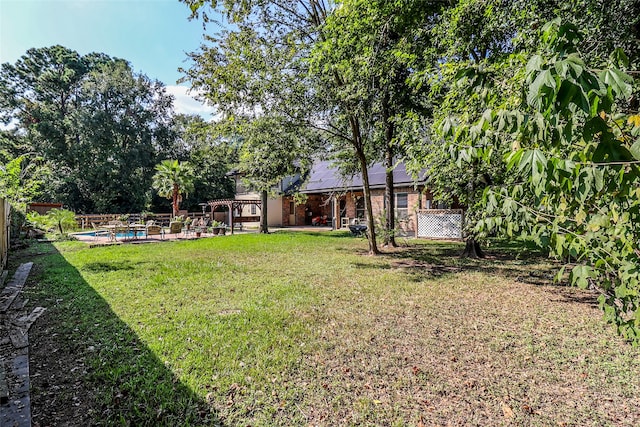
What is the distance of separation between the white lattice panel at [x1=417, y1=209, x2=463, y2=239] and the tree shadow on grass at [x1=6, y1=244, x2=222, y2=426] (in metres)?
14.3

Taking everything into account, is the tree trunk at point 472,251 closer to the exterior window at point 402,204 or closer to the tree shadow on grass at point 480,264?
the tree shadow on grass at point 480,264

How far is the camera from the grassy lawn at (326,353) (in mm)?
2900

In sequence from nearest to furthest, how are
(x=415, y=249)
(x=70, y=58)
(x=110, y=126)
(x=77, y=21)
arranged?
(x=77, y=21) → (x=415, y=249) → (x=110, y=126) → (x=70, y=58)

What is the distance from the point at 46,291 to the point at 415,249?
439 inches

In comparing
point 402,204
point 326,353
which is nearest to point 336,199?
point 402,204

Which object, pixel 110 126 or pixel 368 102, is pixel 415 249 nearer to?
pixel 368 102

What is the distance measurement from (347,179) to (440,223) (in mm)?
5076

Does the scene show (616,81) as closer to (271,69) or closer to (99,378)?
(99,378)

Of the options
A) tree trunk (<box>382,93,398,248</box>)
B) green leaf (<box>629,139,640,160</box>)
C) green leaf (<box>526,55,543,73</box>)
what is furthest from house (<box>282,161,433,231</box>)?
green leaf (<box>526,55,543,73</box>)

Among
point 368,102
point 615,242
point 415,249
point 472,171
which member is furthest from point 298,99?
point 615,242

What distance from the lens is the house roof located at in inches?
716

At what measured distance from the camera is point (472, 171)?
8.04 m

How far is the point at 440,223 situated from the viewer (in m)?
16.5

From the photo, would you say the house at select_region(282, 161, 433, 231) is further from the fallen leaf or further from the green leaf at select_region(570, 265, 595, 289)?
the green leaf at select_region(570, 265, 595, 289)
